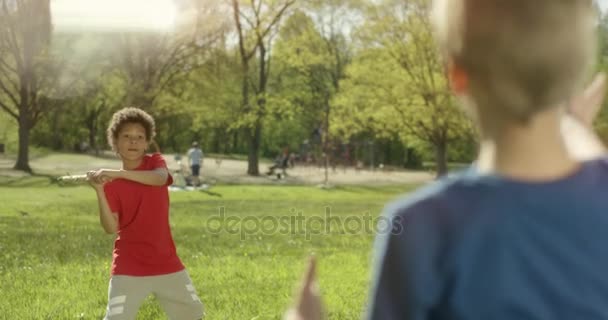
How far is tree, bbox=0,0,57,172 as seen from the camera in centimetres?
3447

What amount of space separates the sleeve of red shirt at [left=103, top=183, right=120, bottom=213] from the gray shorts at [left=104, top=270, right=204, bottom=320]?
0.40m

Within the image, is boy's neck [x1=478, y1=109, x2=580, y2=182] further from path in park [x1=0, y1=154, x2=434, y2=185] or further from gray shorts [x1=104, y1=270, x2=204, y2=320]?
path in park [x1=0, y1=154, x2=434, y2=185]

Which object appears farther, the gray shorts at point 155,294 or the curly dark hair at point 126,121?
the curly dark hair at point 126,121

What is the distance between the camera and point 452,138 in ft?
131

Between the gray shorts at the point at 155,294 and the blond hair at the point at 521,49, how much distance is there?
3921 mm

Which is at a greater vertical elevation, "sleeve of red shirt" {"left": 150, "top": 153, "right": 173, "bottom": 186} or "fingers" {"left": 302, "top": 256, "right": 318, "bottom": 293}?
"sleeve of red shirt" {"left": 150, "top": 153, "right": 173, "bottom": 186}

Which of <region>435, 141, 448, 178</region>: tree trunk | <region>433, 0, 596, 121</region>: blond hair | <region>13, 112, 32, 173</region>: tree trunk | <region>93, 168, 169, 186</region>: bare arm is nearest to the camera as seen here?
<region>433, 0, 596, 121</region>: blond hair

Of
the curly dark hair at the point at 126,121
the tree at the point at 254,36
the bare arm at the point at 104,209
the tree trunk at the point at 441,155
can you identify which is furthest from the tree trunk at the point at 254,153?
the bare arm at the point at 104,209

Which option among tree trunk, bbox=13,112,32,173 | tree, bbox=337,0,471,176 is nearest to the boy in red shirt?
tree trunk, bbox=13,112,32,173

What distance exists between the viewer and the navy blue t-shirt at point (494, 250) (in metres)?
1.16

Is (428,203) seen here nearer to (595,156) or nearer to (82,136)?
(595,156)

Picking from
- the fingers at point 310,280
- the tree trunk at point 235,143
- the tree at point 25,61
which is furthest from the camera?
the tree trunk at point 235,143

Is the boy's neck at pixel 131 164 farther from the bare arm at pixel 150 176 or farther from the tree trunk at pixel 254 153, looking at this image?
the tree trunk at pixel 254 153

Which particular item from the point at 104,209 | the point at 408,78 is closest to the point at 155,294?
the point at 104,209
